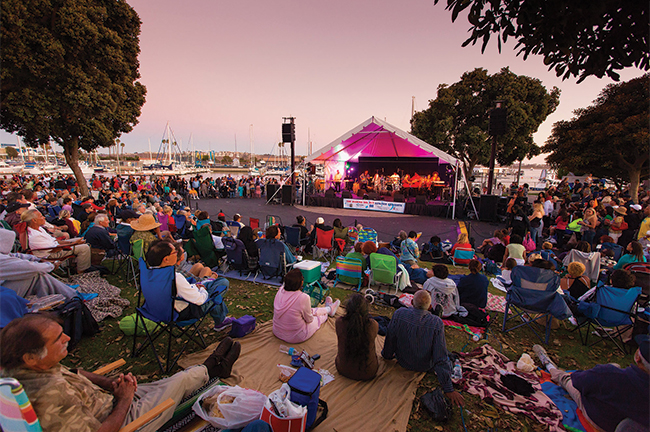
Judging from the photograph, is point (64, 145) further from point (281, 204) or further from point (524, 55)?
point (524, 55)

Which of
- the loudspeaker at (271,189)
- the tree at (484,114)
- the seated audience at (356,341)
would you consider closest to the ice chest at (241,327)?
the seated audience at (356,341)

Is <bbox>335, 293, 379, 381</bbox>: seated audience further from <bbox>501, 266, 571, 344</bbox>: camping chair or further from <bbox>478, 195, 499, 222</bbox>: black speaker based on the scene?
<bbox>478, 195, 499, 222</bbox>: black speaker

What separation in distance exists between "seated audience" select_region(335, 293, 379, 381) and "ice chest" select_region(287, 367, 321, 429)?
0.56m

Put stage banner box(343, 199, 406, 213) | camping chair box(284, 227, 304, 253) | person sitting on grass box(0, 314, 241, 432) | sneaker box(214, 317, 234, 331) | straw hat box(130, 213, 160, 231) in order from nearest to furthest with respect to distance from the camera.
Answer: person sitting on grass box(0, 314, 241, 432) < sneaker box(214, 317, 234, 331) < straw hat box(130, 213, 160, 231) < camping chair box(284, 227, 304, 253) < stage banner box(343, 199, 406, 213)

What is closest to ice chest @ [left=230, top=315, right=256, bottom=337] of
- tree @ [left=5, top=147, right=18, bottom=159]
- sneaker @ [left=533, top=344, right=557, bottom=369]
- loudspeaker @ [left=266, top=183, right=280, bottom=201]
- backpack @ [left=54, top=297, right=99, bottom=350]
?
backpack @ [left=54, top=297, right=99, bottom=350]

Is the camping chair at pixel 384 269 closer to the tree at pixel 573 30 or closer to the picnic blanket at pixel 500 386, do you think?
the picnic blanket at pixel 500 386

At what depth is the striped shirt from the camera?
260cm

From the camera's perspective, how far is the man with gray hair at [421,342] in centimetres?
258

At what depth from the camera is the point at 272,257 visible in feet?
17.4

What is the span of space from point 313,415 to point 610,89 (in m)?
19.2

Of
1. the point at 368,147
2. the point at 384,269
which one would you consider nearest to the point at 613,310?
the point at 384,269

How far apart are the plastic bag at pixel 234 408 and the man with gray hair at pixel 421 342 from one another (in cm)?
145

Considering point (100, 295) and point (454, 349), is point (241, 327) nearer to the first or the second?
point (100, 295)

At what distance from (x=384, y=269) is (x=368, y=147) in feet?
45.8
